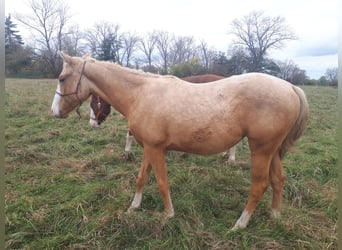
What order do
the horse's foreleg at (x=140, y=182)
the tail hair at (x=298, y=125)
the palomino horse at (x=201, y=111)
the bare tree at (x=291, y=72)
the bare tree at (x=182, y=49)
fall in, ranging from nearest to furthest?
the palomino horse at (x=201, y=111), the tail hair at (x=298, y=125), the horse's foreleg at (x=140, y=182), the bare tree at (x=291, y=72), the bare tree at (x=182, y=49)

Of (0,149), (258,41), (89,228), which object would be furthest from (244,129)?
(258,41)

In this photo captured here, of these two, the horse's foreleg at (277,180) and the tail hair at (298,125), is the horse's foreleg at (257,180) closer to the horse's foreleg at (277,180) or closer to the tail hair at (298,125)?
the horse's foreleg at (277,180)

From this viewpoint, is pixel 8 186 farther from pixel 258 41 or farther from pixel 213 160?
pixel 258 41

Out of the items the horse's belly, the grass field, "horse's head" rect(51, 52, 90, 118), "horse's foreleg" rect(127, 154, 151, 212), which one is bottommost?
the grass field

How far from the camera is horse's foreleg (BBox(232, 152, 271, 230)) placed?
2.80 meters

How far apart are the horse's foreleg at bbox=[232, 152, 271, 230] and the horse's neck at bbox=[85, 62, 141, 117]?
5.39ft

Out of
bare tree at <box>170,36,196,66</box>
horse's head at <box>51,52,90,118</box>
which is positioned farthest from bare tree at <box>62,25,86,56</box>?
horse's head at <box>51,52,90,118</box>

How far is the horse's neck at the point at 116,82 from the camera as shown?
10.2 ft

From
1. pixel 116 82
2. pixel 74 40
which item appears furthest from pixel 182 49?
pixel 116 82

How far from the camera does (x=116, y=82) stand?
3123mm

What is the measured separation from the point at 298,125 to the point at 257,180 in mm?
812

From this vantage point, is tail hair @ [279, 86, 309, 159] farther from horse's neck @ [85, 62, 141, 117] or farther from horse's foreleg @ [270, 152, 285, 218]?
horse's neck @ [85, 62, 141, 117]

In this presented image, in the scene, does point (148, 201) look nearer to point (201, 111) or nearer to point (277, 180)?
point (201, 111)

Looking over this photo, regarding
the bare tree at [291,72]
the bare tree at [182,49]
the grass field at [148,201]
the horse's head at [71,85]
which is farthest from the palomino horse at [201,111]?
the bare tree at [182,49]
